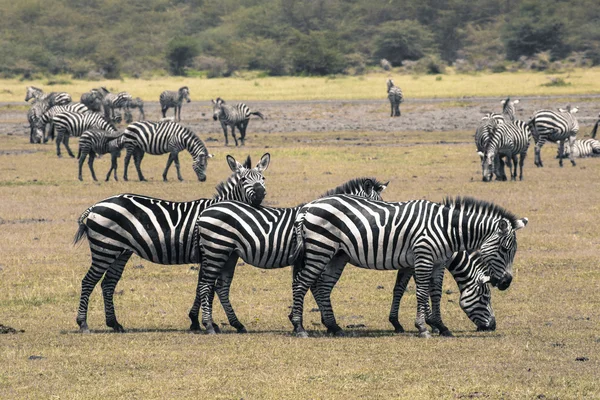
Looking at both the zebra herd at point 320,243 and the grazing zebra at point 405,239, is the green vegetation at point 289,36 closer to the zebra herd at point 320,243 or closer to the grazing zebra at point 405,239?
the zebra herd at point 320,243

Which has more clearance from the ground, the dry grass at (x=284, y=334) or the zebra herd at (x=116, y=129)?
the zebra herd at (x=116, y=129)

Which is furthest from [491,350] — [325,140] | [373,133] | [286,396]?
[373,133]

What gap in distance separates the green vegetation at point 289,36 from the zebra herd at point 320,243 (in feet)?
194

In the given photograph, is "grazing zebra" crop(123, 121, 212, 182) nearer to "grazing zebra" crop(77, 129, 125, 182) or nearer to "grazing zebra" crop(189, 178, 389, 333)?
"grazing zebra" crop(77, 129, 125, 182)

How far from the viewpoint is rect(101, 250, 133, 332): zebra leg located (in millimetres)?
9969

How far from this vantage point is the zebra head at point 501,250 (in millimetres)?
9477

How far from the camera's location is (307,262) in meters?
Result: 9.69

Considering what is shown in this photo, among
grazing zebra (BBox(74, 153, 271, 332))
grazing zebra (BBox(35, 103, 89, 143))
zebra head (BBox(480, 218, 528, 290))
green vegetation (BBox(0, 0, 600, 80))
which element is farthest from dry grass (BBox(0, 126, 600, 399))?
green vegetation (BBox(0, 0, 600, 80))

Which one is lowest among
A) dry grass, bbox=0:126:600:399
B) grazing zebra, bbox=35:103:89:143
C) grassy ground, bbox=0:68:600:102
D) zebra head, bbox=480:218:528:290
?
dry grass, bbox=0:126:600:399

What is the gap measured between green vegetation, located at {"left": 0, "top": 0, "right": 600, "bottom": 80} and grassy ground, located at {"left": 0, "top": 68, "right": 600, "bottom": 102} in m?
4.83

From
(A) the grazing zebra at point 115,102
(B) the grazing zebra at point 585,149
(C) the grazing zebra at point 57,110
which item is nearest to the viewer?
(B) the grazing zebra at point 585,149

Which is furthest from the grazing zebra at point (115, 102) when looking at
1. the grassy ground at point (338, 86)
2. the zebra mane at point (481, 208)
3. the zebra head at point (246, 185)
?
the zebra mane at point (481, 208)

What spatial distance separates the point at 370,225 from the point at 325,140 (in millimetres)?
23647

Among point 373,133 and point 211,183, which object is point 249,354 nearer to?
point 211,183
